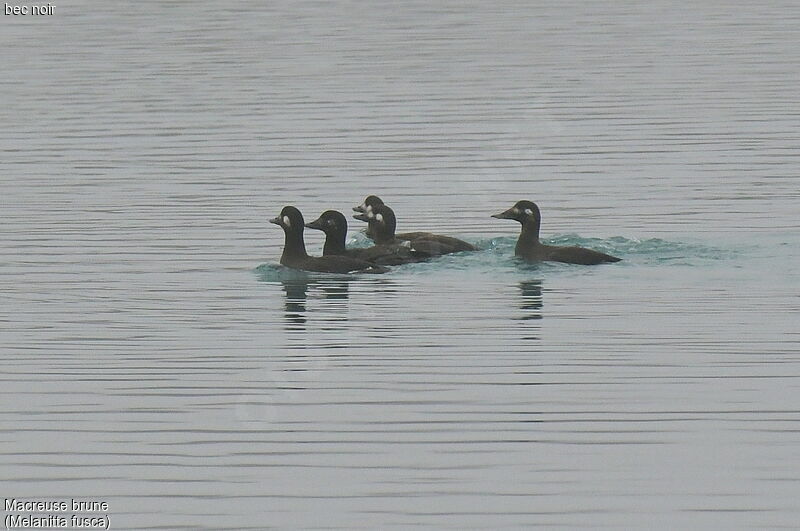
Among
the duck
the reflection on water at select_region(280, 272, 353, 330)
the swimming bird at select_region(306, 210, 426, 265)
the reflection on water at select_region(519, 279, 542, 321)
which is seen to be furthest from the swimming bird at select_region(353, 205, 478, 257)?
the reflection on water at select_region(519, 279, 542, 321)

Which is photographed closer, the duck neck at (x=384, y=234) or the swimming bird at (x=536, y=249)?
the swimming bird at (x=536, y=249)

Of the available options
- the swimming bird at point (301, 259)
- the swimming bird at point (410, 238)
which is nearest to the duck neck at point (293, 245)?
the swimming bird at point (301, 259)

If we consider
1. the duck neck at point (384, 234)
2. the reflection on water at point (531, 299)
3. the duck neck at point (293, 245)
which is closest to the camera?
the reflection on water at point (531, 299)

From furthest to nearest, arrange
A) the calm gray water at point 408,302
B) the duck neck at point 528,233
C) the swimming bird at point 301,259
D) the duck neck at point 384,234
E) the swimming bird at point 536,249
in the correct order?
the duck neck at point 384,234 < the duck neck at point 528,233 < the swimming bird at point 301,259 < the swimming bird at point 536,249 < the calm gray water at point 408,302

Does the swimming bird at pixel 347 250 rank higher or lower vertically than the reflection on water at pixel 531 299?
higher

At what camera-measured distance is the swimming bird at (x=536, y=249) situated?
21.5m

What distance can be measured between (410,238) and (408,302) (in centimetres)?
357

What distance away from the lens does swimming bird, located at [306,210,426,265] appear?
72.4 feet

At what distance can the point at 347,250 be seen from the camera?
23172 millimetres

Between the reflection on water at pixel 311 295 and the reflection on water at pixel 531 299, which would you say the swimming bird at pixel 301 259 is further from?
the reflection on water at pixel 531 299

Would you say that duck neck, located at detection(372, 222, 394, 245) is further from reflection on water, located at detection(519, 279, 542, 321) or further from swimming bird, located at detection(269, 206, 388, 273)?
reflection on water, located at detection(519, 279, 542, 321)

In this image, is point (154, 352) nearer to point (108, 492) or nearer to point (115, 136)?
point (108, 492)

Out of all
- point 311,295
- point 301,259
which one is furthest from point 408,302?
point 301,259

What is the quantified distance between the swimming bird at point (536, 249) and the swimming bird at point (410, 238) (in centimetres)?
72
